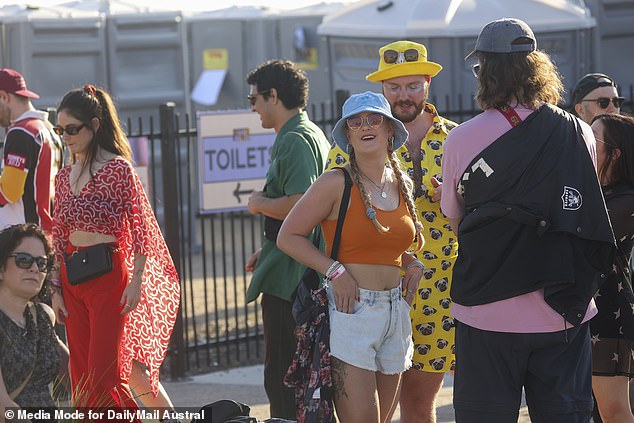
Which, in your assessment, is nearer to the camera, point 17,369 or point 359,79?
point 17,369

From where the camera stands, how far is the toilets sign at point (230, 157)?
8.04 meters

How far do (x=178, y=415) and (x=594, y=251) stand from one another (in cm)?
262

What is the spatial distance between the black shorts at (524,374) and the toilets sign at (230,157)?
13.2 feet

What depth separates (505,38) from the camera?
421 centimetres

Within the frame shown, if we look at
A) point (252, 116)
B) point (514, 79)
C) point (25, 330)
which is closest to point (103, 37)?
point (252, 116)

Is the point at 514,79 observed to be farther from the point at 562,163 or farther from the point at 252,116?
the point at 252,116

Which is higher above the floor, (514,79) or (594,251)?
(514,79)

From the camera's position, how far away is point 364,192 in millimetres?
4746

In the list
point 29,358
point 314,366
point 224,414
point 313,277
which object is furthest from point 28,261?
point 314,366

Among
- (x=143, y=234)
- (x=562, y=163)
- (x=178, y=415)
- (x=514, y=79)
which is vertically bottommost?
(x=178, y=415)

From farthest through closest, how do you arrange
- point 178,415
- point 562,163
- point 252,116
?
point 252,116
point 178,415
point 562,163

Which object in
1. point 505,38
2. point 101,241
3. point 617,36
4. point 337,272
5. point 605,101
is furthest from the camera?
point 617,36

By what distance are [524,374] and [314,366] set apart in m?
0.84

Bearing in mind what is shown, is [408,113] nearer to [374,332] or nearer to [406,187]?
[406,187]
